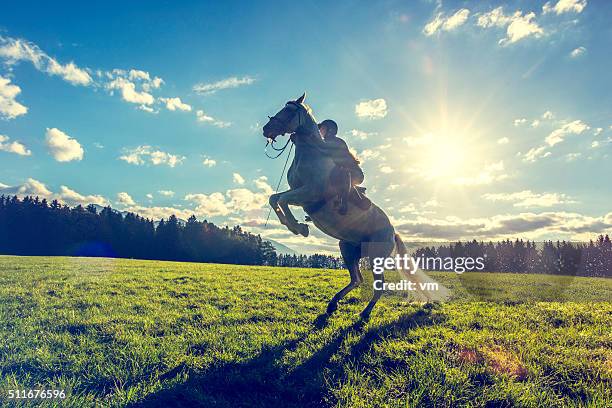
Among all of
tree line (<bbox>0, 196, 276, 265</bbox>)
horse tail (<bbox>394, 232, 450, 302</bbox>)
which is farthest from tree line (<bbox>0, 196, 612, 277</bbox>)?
horse tail (<bbox>394, 232, 450, 302</bbox>)

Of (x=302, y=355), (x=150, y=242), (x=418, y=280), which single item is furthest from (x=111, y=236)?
(x=302, y=355)

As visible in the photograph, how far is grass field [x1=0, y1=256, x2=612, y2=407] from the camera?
10.4 feet

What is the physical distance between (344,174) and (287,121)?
1.44m

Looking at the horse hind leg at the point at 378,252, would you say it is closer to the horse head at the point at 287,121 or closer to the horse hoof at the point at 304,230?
the horse hoof at the point at 304,230

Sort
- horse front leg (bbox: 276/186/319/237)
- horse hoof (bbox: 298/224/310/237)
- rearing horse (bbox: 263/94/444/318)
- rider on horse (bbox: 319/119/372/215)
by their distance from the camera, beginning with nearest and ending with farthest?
horse front leg (bbox: 276/186/319/237) < rearing horse (bbox: 263/94/444/318) < horse hoof (bbox: 298/224/310/237) < rider on horse (bbox: 319/119/372/215)

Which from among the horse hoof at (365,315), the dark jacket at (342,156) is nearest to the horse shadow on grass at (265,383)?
the horse hoof at (365,315)

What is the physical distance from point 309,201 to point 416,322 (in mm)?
2788

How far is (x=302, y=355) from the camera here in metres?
4.07

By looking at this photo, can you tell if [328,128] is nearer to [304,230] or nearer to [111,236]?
[304,230]

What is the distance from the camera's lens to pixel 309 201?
5.92 metres

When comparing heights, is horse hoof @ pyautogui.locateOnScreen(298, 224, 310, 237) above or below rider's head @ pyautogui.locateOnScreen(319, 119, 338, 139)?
below

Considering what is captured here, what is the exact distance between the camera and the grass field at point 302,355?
10.4 ft

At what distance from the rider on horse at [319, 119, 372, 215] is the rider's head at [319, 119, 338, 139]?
0.17ft

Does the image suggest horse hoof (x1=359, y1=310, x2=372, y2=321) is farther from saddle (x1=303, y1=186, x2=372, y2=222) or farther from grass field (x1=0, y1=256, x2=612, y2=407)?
saddle (x1=303, y1=186, x2=372, y2=222)
